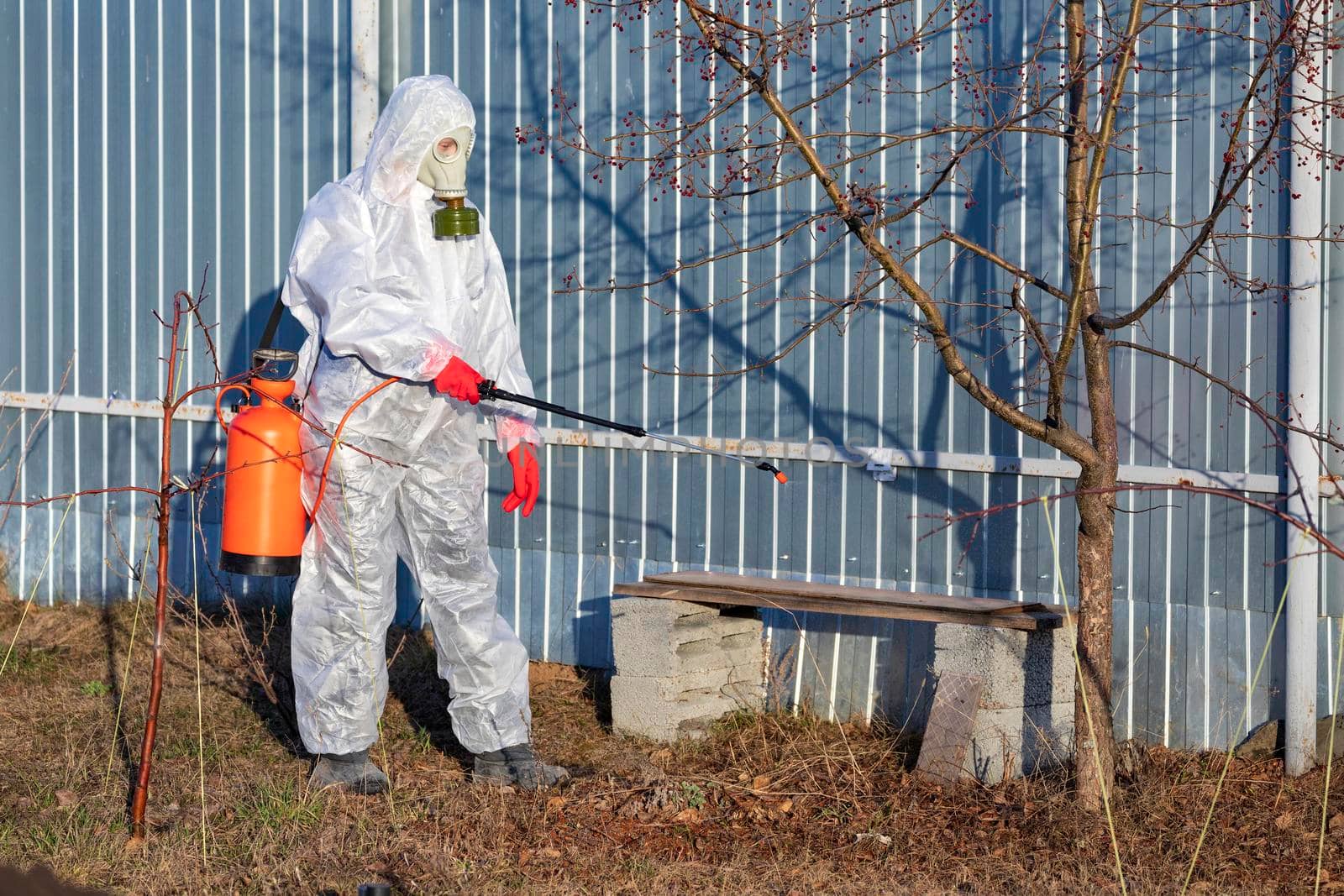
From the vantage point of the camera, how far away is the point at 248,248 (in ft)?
24.2

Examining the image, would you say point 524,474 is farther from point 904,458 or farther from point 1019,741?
point 1019,741

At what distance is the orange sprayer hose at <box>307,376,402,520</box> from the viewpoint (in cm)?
482

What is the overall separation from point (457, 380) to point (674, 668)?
1.42 meters

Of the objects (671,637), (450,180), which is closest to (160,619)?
(450,180)

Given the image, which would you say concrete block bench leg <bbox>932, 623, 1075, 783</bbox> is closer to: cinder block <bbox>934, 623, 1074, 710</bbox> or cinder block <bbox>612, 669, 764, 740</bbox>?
cinder block <bbox>934, 623, 1074, 710</bbox>

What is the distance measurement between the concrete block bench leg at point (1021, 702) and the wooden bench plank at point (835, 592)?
11cm

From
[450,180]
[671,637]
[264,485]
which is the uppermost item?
[450,180]

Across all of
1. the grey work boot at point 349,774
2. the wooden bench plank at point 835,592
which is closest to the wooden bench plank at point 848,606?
the wooden bench plank at point 835,592

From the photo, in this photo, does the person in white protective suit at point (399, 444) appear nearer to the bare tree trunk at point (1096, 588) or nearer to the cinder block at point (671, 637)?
the cinder block at point (671, 637)

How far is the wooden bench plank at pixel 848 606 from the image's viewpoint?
15.7 feet

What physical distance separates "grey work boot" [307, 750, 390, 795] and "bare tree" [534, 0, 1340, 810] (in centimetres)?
180

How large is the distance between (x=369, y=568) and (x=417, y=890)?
4.15 feet

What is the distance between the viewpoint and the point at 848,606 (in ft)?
16.6

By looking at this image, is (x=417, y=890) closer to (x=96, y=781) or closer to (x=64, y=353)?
(x=96, y=781)
